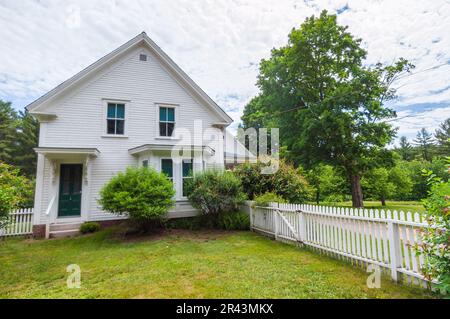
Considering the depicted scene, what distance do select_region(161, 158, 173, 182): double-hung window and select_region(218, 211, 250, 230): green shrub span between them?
9.56 ft

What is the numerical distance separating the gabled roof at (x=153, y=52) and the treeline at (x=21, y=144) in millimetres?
22998

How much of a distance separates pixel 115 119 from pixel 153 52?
386cm

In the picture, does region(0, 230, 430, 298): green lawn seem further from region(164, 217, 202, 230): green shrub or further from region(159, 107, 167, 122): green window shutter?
region(159, 107, 167, 122): green window shutter

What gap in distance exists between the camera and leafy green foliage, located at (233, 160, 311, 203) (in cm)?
945

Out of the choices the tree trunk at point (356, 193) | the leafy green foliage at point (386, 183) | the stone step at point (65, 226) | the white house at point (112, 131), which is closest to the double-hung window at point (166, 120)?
the white house at point (112, 131)

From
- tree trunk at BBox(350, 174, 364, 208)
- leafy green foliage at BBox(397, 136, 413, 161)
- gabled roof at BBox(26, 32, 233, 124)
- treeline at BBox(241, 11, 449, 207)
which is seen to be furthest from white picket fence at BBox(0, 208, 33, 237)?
leafy green foliage at BBox(397, 136, 413, 161)

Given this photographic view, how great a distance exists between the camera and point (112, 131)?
10422 millimetres

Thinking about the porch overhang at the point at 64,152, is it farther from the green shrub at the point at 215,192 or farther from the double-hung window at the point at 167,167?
the green shrub at the point at 215,192

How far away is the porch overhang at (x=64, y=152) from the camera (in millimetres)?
8495

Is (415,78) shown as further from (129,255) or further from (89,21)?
(89,21)

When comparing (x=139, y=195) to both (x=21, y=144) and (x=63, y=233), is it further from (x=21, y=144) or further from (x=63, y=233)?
(x=21, y=144)
